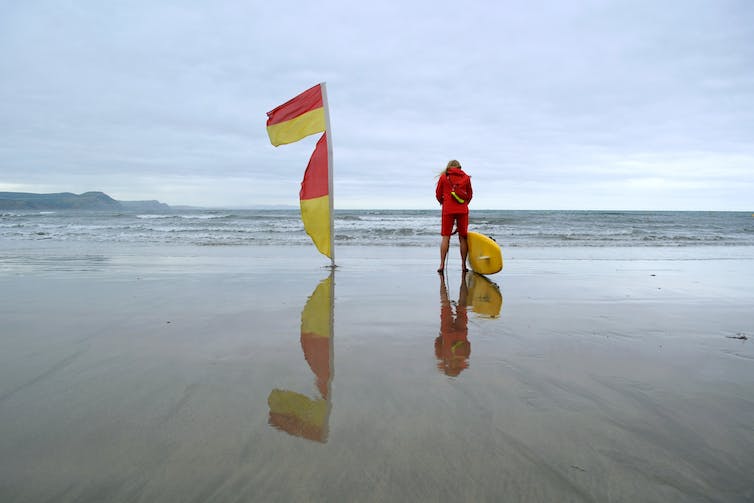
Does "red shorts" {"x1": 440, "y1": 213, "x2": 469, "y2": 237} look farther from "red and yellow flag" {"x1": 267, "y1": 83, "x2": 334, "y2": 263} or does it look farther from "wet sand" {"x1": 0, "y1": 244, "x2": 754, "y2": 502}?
"wet sand" {"x1": 0, "y1": 244, "x2": 754, "y2": 502}

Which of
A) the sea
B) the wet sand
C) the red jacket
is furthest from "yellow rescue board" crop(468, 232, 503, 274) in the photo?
the sea

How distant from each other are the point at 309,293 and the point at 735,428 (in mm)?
3679

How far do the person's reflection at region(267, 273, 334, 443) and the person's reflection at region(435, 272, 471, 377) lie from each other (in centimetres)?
64

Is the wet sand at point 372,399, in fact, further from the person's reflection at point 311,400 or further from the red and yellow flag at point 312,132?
the red and yellow flag at point 312,132

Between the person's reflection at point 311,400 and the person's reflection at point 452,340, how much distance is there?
2.10ft

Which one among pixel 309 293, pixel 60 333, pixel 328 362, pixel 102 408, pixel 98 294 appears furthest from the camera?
pixel 309 293

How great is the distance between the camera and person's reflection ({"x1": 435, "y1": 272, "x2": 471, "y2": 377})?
2.52m

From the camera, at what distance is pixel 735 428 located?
1.78m

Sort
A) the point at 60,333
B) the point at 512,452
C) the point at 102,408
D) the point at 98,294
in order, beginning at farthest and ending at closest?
the point at 98,294 → the point at 60,333 → the point at 102,408 → the point at 512,452

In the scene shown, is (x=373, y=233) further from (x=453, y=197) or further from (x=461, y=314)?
(x=461, y=314)

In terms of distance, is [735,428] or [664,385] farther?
[664,385]

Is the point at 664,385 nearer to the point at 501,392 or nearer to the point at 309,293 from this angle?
the point at 501,392

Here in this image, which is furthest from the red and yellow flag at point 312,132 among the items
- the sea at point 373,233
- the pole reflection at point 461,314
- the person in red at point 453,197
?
the sea at point 373,233

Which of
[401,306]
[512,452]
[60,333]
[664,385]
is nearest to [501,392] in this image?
[512,452]
